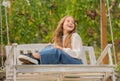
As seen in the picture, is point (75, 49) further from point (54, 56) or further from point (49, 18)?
point (49, 18)

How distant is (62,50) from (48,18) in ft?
16.7

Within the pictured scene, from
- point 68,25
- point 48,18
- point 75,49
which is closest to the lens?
point 75,49

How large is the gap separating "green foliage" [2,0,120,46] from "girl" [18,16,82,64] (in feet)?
10.7

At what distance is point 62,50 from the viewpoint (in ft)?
10.4

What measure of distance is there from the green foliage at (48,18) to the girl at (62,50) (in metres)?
3.25

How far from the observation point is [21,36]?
7.91m

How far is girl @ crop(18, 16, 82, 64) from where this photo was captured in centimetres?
314

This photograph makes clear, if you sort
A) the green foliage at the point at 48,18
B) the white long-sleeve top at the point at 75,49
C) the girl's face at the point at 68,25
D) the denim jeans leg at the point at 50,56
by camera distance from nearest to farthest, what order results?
the denim jeans leg at the point at 50,56 → the white long-sleeve top at the point at 75,49 → the girl's face at the point at 68,25 → the green foliage at the point at 48,18

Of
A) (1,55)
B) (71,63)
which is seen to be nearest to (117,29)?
(1,55)

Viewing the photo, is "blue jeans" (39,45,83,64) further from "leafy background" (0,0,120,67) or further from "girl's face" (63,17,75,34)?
"leafy background" (0,0,120,67)

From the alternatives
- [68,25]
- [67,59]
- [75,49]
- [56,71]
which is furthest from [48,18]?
[56,71]

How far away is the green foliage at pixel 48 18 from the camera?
272 inches

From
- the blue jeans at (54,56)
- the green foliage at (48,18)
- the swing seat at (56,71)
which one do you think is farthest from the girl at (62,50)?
the green foliage at (48,18)

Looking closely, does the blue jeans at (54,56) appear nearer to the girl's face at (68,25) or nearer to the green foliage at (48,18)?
the girl's face at (68,25)
